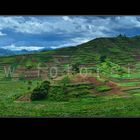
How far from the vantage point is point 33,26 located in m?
11.6

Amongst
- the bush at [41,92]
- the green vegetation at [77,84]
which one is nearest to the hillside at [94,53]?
the green vegetation at [77,84]

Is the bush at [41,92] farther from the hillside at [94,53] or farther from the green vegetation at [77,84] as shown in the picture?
the hillside at [94,53]

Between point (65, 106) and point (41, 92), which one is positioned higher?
point (41, 92)

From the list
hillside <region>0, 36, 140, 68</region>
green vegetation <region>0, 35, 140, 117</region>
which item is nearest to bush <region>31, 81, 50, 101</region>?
green vegetation <region>0, 35, 140, 117</region>

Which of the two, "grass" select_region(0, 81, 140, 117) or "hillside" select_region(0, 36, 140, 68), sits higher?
"hillside" select_region(0, 36, 140, 68)

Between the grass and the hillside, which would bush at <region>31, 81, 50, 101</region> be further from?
the hillside

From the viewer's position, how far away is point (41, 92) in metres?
11.5

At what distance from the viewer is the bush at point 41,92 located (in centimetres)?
1152

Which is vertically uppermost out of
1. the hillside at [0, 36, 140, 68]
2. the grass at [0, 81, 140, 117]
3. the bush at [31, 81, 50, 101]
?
the hillside at [0, 36, 140, 68]

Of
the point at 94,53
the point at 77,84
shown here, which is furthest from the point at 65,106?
the point at 94,53

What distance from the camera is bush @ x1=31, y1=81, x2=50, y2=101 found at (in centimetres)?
1152

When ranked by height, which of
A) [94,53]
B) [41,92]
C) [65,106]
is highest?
[94,53]

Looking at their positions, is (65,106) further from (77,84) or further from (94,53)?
(94,53)
